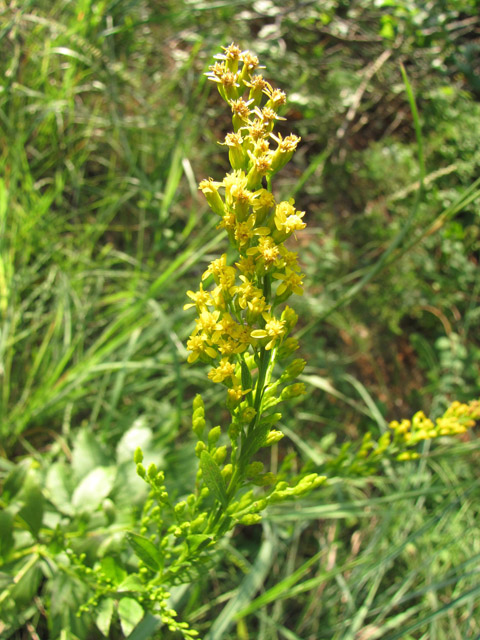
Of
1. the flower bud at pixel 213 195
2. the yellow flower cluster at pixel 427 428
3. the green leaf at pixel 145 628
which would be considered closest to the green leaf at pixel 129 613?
the green leaf at pixel 145 628

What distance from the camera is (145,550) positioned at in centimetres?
115

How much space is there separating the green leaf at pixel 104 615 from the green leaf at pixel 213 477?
1.70 ft

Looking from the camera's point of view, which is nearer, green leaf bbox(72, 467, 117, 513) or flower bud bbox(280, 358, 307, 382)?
flower bud bbox(280, 358, 307, 382)

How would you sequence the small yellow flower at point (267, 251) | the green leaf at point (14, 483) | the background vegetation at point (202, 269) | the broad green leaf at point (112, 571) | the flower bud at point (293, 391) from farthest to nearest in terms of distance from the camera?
the background vegetation at point (202, 269) < the green leaf at point (14, 483) < the broad green leaf at point (112, 571) < the flower bud at point (293, 391) < the small yellow flower at point (267, 251)

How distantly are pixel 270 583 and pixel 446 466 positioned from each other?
1076 mm

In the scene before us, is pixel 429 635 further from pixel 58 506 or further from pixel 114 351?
pixel 114 351

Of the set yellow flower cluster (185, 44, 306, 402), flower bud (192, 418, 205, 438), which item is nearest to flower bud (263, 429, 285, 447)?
yellow flower cluster (185, 44, 306, 402)

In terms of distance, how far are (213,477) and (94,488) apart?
81 centimetres

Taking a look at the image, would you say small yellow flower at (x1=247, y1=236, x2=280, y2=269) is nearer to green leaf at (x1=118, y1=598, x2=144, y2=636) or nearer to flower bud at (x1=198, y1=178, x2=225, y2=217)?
flower bud at (x1=198, y1=178, x2=225, y2=217)

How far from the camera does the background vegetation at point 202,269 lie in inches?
75.0

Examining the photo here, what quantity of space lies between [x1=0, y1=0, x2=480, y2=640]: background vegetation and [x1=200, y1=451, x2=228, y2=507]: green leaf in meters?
0.50

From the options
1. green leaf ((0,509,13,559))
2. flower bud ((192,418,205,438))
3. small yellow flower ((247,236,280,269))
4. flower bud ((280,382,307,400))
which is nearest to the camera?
small yellow flower ((247,236,280,269))

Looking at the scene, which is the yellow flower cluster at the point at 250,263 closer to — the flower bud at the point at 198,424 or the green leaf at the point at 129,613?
the flower bud at the point at 198,424

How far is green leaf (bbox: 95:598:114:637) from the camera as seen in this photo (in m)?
1.27
